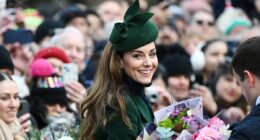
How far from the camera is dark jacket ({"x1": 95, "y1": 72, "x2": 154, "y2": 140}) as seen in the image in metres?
9.23

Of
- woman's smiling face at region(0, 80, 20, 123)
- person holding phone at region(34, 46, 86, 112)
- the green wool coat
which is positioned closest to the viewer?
the green wool coat

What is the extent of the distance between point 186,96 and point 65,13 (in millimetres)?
3631

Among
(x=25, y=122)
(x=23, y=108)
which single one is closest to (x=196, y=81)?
(x=23, y=108)

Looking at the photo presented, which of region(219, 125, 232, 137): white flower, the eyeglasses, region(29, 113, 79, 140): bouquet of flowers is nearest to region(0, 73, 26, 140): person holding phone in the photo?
region(29, 113, 79, 140): bouquet of flowers

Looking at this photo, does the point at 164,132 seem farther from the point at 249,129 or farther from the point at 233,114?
the point at 233,114

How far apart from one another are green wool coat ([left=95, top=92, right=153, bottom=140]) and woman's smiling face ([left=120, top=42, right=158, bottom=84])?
0.55 feet

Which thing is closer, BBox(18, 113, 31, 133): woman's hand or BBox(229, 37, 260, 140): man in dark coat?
BBox(229, 37, 260, 140): man in dark coat

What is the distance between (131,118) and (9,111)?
211 cm

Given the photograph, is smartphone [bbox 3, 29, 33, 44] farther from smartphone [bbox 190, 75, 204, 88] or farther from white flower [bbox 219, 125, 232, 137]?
white flower [bbox 219, 125, 232, 137]

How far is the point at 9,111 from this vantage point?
11078 millimetres

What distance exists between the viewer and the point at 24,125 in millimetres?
11375

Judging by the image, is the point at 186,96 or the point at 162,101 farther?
the point at 186,96

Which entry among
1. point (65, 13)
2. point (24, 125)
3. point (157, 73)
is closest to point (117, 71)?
point (24, 125)

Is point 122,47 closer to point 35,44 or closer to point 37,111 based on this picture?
point 37,111
